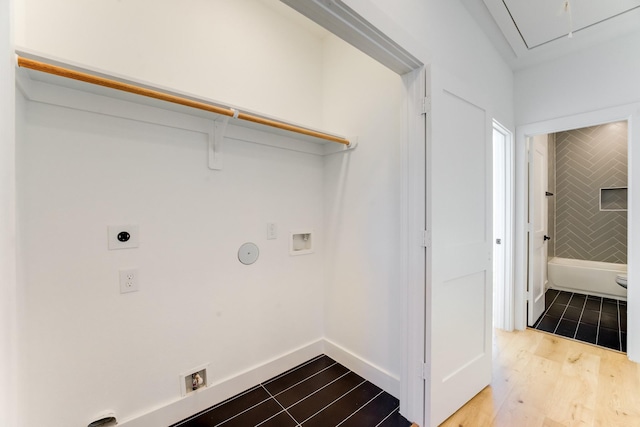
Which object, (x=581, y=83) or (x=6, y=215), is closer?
(x=6, y=215)

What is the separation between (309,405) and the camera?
1.67 meters

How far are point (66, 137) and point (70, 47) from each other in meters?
0.43

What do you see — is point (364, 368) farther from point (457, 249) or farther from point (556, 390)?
point (556, 390)

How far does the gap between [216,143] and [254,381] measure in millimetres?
1622

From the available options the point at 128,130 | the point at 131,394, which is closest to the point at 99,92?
the point at 128,130

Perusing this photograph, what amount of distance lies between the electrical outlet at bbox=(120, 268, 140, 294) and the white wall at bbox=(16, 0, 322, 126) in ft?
3.40

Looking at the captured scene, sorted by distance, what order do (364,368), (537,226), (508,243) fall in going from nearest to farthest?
Answer: (364,368) < (508,243) < (537,226)

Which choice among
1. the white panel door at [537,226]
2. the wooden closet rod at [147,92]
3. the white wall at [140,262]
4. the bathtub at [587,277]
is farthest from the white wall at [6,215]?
the bathtub at [587,277]

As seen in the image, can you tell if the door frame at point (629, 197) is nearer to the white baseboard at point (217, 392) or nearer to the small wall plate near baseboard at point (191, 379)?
the white baseboard at point (217, 392)

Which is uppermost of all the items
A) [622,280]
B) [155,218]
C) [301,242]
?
[155,218]

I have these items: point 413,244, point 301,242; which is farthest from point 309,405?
point 413,244

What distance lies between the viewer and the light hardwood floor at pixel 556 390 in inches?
61.4

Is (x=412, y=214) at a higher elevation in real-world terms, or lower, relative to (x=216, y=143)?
lower

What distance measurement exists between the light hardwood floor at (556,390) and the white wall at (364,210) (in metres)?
0.61
